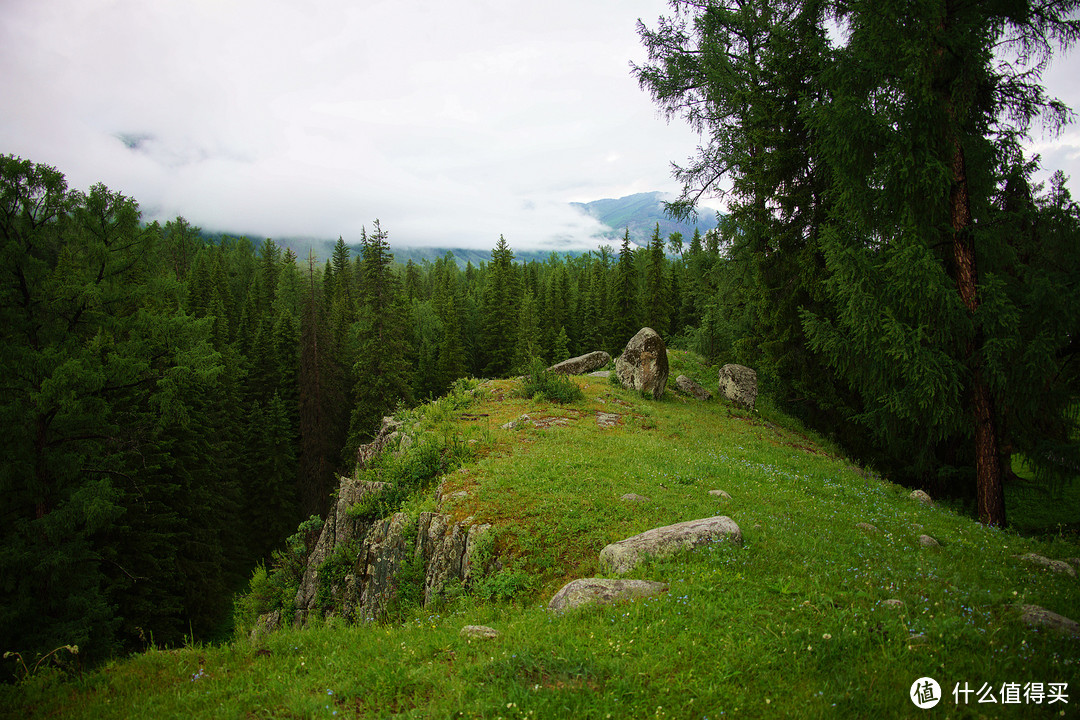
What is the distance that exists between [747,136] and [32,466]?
1106 inches

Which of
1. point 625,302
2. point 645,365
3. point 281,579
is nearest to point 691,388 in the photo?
point 645,365

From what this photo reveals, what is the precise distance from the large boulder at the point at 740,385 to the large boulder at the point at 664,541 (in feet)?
44.9

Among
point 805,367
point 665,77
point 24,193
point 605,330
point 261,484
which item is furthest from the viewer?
point 605,330

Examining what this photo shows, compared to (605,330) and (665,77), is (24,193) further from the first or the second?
(605,330)

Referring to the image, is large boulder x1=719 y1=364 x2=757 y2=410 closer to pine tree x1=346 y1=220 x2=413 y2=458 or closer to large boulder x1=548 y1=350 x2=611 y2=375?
large boulder x1=548 y1=350 x2=611 y2=375

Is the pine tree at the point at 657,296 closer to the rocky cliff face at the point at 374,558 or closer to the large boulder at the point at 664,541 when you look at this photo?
the rocky cliff face at the point at 374,558

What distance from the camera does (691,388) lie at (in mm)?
20781

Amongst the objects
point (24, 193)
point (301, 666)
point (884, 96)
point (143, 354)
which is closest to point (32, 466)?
point (143, 354)

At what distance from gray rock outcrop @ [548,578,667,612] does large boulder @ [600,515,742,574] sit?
64 cm

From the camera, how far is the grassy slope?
13.5ft

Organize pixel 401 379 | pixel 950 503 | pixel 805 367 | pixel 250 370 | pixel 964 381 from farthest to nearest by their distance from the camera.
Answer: pixel 250 370 < pixel 401 379 < pixel 805 367 < pixel 950 503 < pixel 964 381

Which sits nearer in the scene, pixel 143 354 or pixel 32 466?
pixel 32 466

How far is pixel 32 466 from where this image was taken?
1583 cm

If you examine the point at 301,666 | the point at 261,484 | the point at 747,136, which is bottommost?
the point at 261,484
